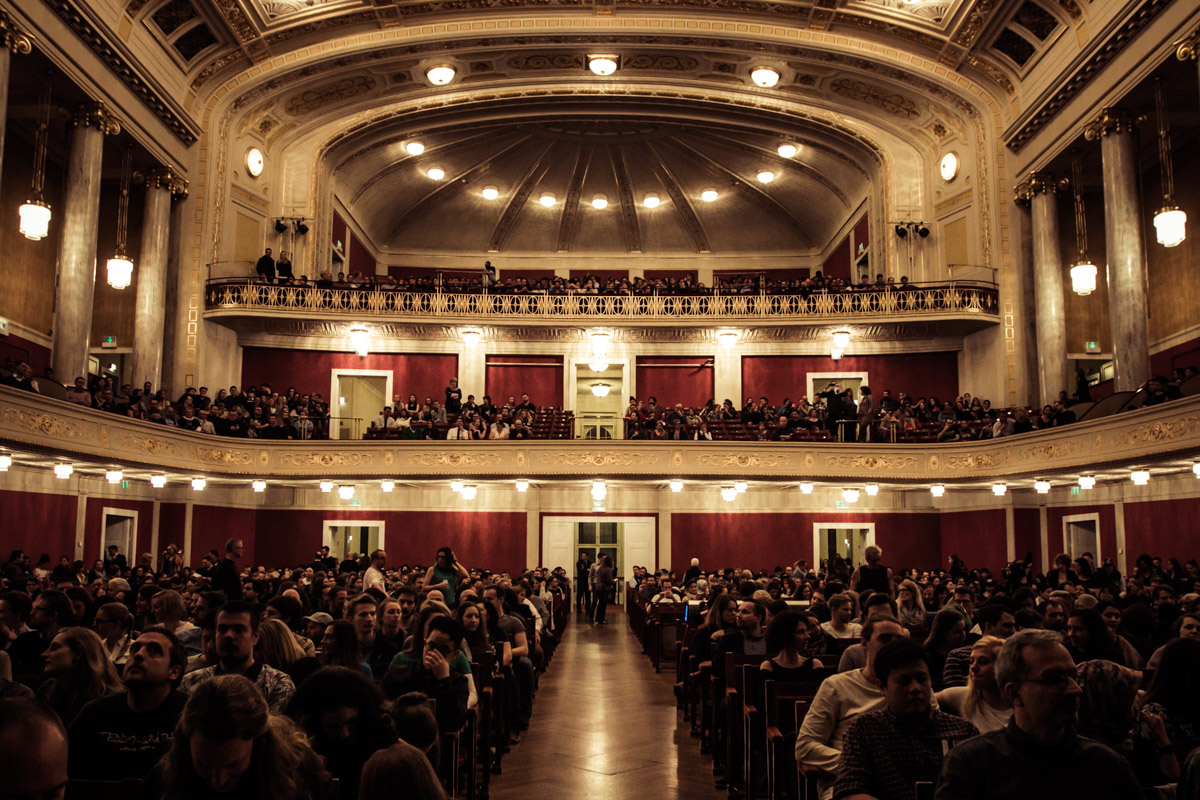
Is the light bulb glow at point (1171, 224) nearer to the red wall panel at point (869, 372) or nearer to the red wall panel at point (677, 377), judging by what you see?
the red wall panel at point (869, 372)

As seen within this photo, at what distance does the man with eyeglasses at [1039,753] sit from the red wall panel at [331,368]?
25.8m

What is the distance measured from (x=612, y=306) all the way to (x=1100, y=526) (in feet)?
42.5

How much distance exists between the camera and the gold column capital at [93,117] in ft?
66.7

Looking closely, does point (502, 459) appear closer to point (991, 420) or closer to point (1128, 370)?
point (991, 420)

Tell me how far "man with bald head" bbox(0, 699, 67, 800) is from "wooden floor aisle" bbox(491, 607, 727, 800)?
5.85 m

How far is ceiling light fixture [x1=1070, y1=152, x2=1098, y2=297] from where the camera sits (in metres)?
19.3

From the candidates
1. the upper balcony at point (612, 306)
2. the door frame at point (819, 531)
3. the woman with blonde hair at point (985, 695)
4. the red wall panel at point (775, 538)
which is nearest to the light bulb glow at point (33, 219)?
the upper balcony at point (612, 306)

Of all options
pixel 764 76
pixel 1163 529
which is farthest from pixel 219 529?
pixel 1163 529

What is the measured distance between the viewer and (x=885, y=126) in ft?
92.5

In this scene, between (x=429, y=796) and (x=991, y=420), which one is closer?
(x=429, y=796)

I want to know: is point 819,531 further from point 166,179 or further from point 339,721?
point 339,721

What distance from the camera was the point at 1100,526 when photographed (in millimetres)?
20984

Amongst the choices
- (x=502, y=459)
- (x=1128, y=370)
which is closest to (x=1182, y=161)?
(x=1128, y=370)

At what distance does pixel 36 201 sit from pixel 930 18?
64.3 ft
